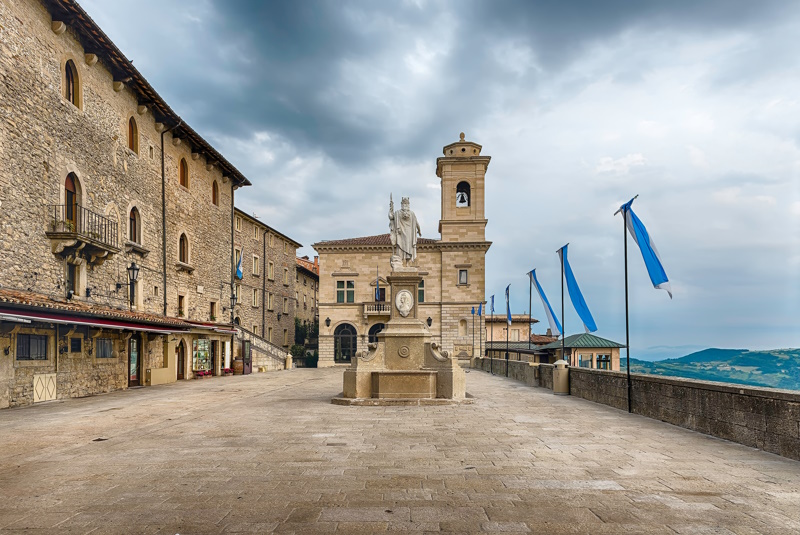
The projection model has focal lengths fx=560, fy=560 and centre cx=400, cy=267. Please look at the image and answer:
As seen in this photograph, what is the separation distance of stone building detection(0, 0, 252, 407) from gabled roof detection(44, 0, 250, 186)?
1.9 inches

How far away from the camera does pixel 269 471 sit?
7070 millimetres

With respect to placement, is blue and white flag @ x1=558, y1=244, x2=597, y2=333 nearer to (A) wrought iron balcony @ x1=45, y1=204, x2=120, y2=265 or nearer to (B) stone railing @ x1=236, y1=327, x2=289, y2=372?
(A) wrought iron balcony @ x1=45, y1=204, x2=120, y2=265

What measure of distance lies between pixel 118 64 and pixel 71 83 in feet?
8.75

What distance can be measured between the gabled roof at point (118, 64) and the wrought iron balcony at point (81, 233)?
574 cm

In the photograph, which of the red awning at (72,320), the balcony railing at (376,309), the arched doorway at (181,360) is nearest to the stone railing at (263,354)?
the arched doorway at (181,360)

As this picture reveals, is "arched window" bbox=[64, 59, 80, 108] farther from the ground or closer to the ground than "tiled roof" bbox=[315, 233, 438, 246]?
farther from the ground

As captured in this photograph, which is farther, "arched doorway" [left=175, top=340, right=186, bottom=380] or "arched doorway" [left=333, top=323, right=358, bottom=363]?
"arched doorway" [left=333, top=323, right=358, bottom=363]

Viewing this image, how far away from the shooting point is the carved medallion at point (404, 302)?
15.3 m

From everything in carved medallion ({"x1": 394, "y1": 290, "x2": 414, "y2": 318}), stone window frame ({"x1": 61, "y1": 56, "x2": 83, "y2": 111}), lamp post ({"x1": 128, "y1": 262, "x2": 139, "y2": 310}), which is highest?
stone window frame ({"x1": 61, "y1": 56, "x2": 83, "y2": 111})

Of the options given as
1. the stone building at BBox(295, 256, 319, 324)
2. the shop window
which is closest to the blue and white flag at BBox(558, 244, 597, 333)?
the shop window

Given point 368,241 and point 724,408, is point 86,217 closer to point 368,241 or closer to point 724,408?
point 724,408

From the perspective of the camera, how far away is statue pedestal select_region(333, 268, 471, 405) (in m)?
14.6

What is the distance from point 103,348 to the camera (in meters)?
19.9

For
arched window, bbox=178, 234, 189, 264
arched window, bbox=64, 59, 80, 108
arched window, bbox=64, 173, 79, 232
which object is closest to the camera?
arched window, bbox=64, 173, 79, 232
